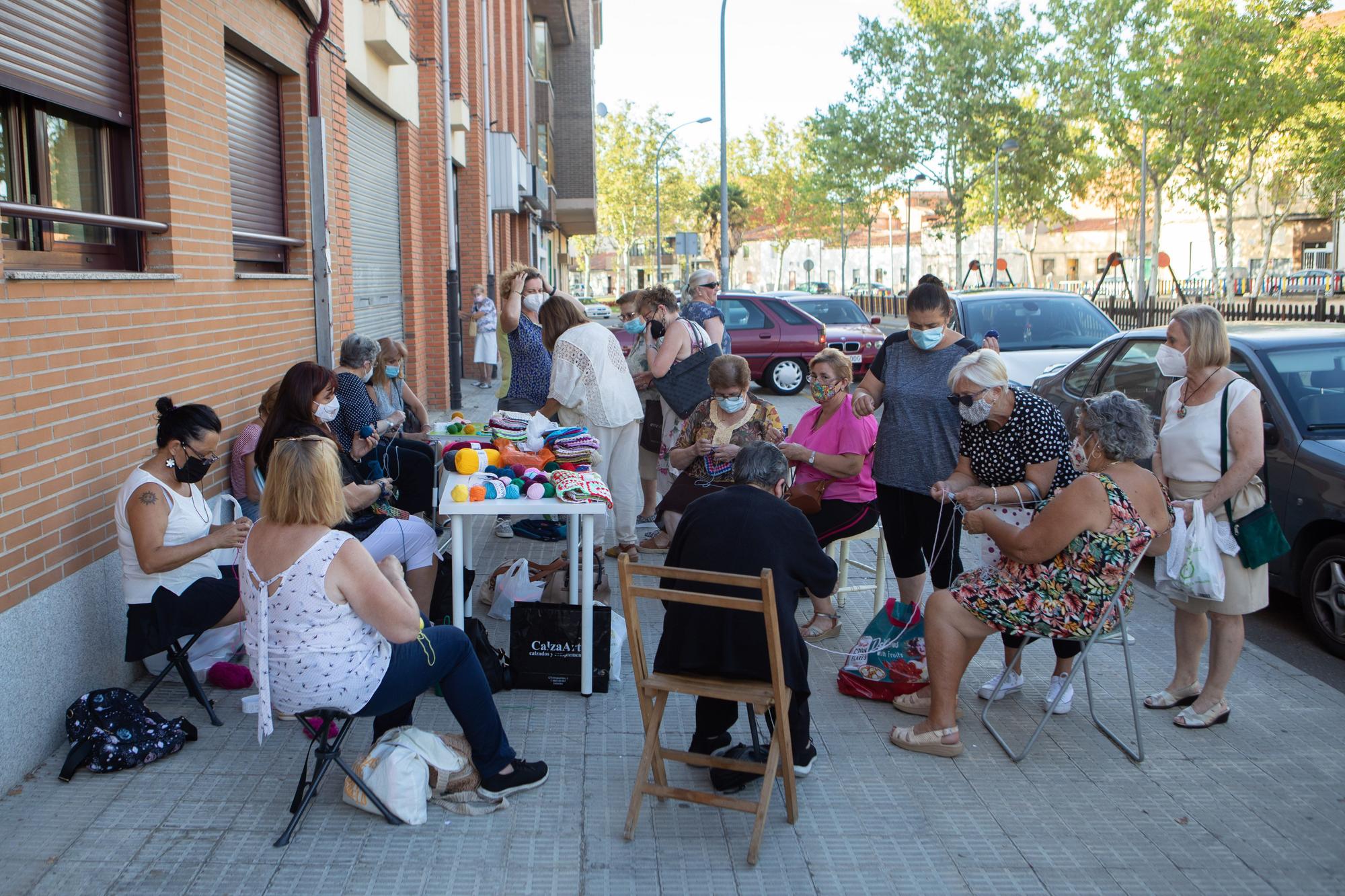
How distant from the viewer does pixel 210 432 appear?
461cm

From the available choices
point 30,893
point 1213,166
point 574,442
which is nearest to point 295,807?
point 30,893

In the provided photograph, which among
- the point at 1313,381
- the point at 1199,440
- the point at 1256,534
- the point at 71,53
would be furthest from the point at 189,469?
the point at 1313,381

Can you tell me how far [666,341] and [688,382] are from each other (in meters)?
0.31

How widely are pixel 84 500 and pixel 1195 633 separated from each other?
15.6ft

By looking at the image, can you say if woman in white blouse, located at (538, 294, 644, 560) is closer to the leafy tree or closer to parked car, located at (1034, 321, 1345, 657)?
parked car, located at (1034, 321, 1345, 657)

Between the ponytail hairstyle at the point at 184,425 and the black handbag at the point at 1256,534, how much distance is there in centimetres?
421

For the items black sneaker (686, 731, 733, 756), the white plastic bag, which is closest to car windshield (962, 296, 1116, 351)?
the white plastic bag

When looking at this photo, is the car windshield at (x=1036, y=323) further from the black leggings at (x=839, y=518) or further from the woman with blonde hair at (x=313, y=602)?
the woman with blonde hair at (x=313, y=602)

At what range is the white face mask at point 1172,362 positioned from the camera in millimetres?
5180

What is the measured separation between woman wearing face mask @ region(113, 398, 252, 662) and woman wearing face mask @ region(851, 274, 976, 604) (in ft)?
9.52

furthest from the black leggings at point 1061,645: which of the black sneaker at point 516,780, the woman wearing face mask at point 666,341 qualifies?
the woman wearing face mask at point 666,341

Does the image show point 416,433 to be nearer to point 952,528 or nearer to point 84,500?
point 84,500

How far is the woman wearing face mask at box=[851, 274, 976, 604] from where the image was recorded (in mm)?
5328

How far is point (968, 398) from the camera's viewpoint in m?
4.93
